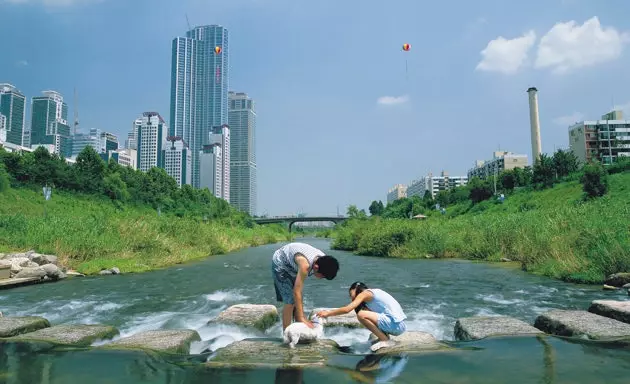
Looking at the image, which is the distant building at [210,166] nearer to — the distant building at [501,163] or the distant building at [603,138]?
the distant building at [501,163]

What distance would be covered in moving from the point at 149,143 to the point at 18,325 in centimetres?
15966

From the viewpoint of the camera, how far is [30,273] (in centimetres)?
1484

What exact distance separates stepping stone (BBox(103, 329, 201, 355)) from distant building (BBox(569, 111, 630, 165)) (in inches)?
3929

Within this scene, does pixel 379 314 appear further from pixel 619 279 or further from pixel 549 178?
pixel 549 178

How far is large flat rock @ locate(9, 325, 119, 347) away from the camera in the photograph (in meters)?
5.91

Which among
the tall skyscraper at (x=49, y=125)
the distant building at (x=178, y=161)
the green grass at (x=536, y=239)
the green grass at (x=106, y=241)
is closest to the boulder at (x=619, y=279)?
the green grass at (x=536, y=239)

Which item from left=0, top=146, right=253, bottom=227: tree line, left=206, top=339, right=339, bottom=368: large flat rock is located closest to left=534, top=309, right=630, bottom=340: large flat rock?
left=206, top=339, right=339, bottom=368: large flat rock

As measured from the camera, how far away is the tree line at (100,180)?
41.7 meters

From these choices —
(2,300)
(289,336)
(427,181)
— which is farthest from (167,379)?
(427,181)

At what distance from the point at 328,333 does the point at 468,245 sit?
1938 centimetres

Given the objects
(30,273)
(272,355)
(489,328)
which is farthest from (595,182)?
(30,273)

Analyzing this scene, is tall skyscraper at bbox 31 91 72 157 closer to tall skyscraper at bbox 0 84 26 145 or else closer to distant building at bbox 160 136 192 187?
tall skyscraper at bbox 0 84 26 145

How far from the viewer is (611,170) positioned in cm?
5112

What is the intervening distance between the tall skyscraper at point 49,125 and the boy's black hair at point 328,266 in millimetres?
200207
